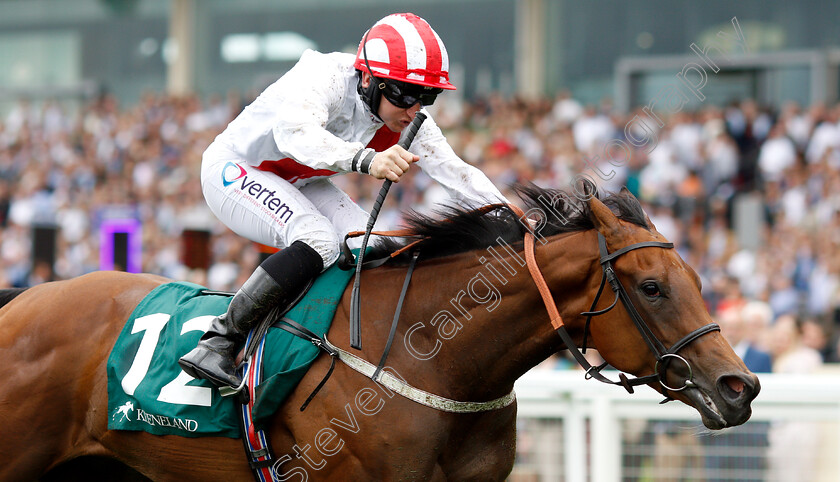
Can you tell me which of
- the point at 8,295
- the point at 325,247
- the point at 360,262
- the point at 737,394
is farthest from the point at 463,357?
the point at 8,295

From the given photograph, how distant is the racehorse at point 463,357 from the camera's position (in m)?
2.72

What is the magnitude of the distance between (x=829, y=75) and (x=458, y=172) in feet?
37.1

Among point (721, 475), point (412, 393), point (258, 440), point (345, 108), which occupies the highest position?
point (345, 108)

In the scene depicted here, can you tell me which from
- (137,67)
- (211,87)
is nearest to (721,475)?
(211,87)

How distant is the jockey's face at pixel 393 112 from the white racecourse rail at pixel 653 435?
1955 millimetres

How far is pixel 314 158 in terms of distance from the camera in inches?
117

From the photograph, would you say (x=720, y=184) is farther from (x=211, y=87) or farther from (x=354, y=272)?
(x=211, y=87)

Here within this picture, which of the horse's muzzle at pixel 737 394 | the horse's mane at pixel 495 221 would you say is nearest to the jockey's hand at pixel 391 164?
the horse's mane at pixel 495 221

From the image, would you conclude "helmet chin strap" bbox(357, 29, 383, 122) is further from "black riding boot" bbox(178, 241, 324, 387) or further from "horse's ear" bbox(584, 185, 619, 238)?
"horse's ear" bbox(584, 185, 619, 238)

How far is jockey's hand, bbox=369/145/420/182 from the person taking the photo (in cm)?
284

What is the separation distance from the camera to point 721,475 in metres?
4.57

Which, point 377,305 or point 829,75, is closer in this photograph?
point 377,305

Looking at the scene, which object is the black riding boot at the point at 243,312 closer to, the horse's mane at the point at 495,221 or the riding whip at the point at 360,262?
the riding whip at the point at 360,262

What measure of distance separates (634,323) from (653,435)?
2171 mm
